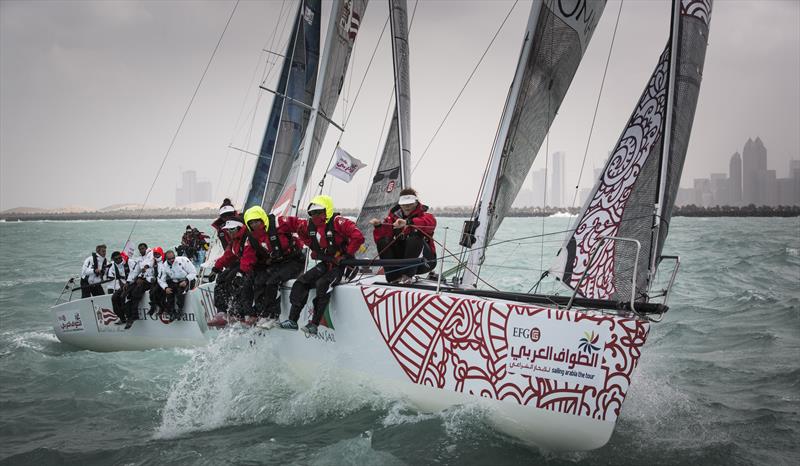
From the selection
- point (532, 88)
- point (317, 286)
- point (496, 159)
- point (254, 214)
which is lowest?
point (317, 286)

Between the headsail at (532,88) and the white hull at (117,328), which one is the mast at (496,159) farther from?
the white hull at (117,328)

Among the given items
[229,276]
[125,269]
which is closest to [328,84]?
[229,276]

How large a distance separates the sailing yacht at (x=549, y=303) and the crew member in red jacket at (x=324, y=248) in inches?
6.9

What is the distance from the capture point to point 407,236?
18.8ft

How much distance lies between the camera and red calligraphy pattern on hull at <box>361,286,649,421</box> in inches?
157

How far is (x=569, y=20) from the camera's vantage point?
6250mm

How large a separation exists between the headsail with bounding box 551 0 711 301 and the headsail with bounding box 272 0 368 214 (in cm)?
330

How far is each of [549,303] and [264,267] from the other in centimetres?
278

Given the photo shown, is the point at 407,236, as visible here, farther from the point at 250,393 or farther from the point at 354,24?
the point at 354,24

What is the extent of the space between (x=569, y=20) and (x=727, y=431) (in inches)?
153

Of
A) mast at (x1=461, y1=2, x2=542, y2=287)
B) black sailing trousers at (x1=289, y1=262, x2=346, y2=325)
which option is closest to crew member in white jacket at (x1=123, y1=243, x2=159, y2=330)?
black sailing trousers at (x1=289, y1=262, x2=346, y2=325)

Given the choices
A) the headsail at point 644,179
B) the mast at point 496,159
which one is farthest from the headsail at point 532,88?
the headsail at point 644,179

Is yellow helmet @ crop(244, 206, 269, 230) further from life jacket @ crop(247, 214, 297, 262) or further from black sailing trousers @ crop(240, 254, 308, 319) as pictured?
black sailing trousers @ crop(240, 254, 308, 319)

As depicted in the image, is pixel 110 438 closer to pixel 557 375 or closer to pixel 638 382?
pixel 557 375
